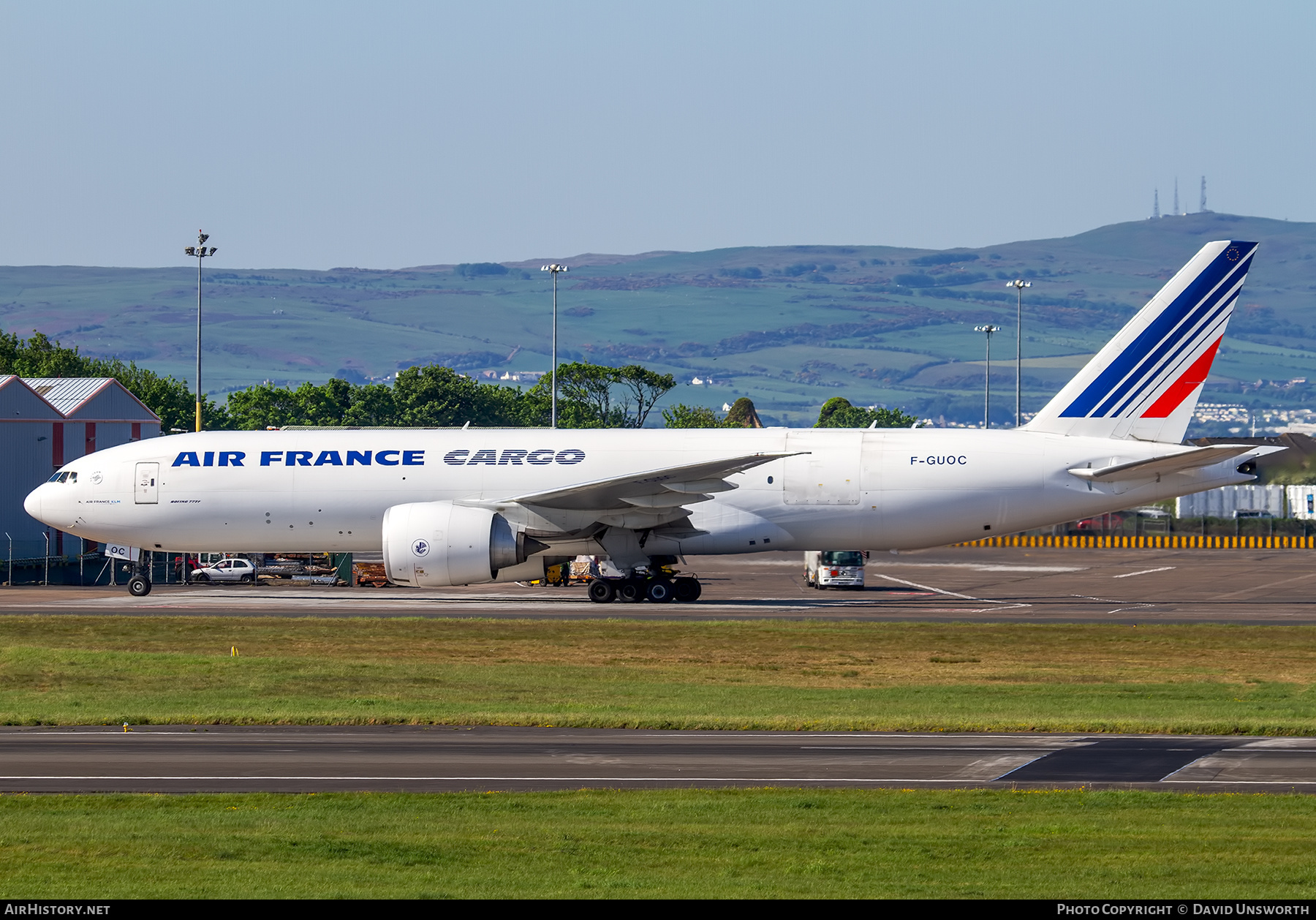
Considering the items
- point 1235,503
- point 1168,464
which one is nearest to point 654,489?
point 1168,464

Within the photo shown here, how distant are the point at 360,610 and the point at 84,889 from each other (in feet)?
101

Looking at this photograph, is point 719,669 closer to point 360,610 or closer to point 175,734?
point 175,734

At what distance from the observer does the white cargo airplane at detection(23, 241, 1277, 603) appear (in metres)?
42.4

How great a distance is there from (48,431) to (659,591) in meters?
33.4

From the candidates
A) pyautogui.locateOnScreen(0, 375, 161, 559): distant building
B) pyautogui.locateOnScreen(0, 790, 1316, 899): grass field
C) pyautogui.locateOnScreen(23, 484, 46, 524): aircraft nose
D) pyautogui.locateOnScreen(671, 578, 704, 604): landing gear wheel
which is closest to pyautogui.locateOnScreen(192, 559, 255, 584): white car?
pyautogui.locateOnScreen(0, 375, 161, 559): distant building

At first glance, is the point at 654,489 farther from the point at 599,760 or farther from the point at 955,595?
the point at 599,760

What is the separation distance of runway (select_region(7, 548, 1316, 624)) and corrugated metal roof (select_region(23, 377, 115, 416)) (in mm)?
14441

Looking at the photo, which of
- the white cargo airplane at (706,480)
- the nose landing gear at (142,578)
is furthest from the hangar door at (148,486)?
the nose landing gear at (142,578)

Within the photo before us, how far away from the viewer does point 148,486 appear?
45062 millimetres

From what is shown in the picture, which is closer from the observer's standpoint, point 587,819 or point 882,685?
point 587,819

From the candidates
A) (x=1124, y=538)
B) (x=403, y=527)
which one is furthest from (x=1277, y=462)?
(x=1124, y=538)

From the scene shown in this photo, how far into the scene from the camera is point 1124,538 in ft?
295

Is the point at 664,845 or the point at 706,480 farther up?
the point at 706,480

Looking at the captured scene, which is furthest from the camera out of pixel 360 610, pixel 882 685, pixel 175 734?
pixel 360 610
